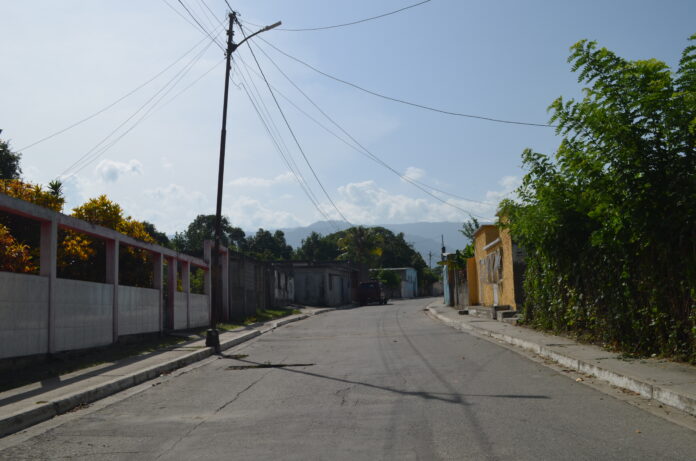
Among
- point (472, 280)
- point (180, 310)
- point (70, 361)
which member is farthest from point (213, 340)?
point (472, 280)

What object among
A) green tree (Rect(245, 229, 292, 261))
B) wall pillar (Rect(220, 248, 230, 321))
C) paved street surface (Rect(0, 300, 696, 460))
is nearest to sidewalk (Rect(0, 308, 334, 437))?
paved street surface (Rect(0, 300, 696, 460))

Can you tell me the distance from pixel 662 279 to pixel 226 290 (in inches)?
802

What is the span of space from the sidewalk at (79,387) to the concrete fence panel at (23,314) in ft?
3.13

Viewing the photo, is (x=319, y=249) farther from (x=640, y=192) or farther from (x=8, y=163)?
(x=640, y=192)

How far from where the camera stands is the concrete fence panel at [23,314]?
10080 millimetres

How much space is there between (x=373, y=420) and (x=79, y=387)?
Answer: 493 centimetres

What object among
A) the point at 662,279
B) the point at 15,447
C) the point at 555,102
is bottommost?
the point at 15,447

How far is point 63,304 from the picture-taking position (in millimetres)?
12328

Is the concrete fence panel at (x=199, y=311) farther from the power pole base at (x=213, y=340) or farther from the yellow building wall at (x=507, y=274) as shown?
the yellow building wall at (x=507, y=274)

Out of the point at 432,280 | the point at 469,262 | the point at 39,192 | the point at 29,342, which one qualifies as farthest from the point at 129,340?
the point at 432,280

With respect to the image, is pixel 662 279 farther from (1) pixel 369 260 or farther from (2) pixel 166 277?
(1) pixel 369 260

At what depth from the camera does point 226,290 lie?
88.5 ft

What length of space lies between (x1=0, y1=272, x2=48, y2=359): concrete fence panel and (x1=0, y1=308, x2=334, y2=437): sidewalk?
3.13 feet

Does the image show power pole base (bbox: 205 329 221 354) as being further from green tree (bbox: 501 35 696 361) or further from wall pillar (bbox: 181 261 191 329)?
green tree (bbox: 501 35 696 361)
